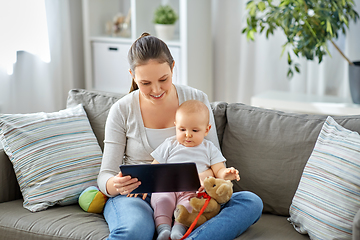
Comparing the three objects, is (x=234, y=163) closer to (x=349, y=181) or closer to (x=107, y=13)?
(x=349, y=181)

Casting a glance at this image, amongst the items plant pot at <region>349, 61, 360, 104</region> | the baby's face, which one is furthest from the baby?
plant pot at <region>349, 61, 360, 104</region>

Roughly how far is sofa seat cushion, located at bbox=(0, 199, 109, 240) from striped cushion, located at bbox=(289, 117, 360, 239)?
712 mm

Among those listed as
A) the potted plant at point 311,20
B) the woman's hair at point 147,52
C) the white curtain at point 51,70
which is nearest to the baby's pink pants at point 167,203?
the woman's hair at point 147,52

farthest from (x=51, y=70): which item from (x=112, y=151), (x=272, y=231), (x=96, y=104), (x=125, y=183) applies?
(x=272, y=231)

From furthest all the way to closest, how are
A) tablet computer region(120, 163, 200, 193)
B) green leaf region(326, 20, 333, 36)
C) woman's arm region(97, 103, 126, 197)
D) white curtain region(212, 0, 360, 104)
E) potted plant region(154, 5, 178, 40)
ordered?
potted plant region(154, 5, 178, 40)
white curtain region(212, 0, 360, 104)
green leaf region(326, 20, 333, 36)
woman's arm region(97, 103, 126, 197)
tablet computer region(120, 163, 200, 193)

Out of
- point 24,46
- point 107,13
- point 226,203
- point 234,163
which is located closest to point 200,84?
point 107,13

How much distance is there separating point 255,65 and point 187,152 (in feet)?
6.30

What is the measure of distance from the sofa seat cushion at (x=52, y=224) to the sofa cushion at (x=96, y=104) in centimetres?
40

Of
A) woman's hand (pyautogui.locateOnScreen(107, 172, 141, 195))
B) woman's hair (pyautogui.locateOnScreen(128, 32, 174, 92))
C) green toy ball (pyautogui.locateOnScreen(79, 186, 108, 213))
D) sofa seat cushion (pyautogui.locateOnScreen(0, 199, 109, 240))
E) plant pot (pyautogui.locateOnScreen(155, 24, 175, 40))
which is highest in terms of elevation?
plant pot (pyautogui.locateOnScreen(155, 24, 175, 40))

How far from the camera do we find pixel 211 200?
53.9 inches

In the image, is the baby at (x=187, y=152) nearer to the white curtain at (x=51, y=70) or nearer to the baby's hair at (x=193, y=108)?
the baby's hair at (x=193, y=108)

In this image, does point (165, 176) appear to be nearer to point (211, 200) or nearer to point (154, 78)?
point (211, 200)

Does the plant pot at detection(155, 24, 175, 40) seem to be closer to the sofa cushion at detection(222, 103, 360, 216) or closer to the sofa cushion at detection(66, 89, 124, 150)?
the sofa cushion at detection(66, 89, 124, 150)

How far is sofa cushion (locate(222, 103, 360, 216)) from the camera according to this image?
5.22ft
